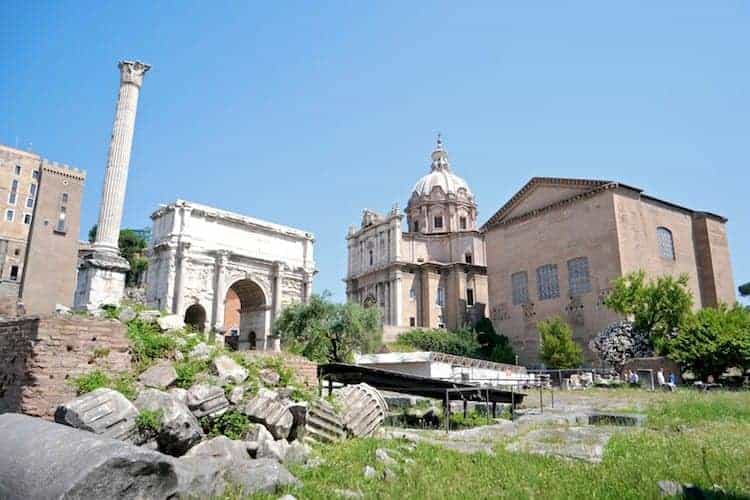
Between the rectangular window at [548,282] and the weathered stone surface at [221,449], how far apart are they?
1514 inches

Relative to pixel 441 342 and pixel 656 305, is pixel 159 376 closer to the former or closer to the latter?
pixel 656 305

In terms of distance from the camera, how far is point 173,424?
7035 mm

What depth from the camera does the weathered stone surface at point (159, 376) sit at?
8555 mm

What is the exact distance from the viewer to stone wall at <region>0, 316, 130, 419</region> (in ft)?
26.0

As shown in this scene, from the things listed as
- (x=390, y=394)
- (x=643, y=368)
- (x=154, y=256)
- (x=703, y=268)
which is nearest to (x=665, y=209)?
(x=703, y=268)

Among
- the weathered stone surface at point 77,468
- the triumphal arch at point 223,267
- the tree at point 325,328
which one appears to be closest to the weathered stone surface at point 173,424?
the weathered stone surface at point 77,468

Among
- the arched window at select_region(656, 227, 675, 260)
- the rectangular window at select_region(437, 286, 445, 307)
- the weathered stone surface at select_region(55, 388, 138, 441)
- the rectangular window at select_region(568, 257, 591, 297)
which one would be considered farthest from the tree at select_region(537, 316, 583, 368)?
the weathered stone surface at select_region(55, 388, 138, 441)

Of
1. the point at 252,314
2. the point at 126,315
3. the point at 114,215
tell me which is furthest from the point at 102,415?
the point at 252,314

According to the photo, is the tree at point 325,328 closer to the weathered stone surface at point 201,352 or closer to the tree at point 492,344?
the tree at point 492,344

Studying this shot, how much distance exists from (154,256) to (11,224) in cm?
3350

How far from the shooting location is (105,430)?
6.67 m

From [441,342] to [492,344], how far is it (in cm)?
471

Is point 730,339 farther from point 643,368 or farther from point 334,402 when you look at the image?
point 334,402

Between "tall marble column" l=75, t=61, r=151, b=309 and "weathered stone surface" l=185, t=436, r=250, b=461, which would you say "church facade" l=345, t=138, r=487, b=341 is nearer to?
"tall marble column" l=75, t=61, r=151, b=309
